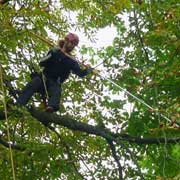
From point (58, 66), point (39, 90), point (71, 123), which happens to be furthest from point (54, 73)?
point (71, 123)

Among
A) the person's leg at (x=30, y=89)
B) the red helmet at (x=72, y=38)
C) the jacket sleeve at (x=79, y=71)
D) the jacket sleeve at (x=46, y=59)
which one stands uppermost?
the red helmet at (x=72, y=38)

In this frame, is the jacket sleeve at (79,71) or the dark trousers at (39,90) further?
the jacket sleeve at (79,71)

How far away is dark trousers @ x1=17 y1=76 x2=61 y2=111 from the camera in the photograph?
14.8 feet

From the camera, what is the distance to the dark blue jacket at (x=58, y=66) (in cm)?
473

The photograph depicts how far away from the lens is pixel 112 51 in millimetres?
5910

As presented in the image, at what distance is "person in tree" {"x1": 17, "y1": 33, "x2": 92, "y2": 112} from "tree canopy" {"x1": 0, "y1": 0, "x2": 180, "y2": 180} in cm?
12

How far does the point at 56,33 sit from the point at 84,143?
1316 millimetres

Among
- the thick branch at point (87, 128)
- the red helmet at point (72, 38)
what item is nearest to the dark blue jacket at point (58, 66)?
the red helmet at point (72, 38)

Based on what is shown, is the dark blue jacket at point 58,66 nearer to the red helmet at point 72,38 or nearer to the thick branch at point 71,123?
the red helmet at point 72,38

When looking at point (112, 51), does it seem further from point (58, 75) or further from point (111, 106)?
point (58, 75)

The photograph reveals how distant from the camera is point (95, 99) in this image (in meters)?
5.95

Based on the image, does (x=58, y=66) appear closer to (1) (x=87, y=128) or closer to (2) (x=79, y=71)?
(2) (x=79, y=71)

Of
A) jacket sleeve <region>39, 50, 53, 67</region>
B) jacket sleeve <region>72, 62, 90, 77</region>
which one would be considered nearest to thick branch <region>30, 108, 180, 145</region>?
jacket sleeve <region>39, 50, 53, 67</region>

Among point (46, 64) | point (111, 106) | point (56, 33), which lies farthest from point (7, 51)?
point (111, 106)
